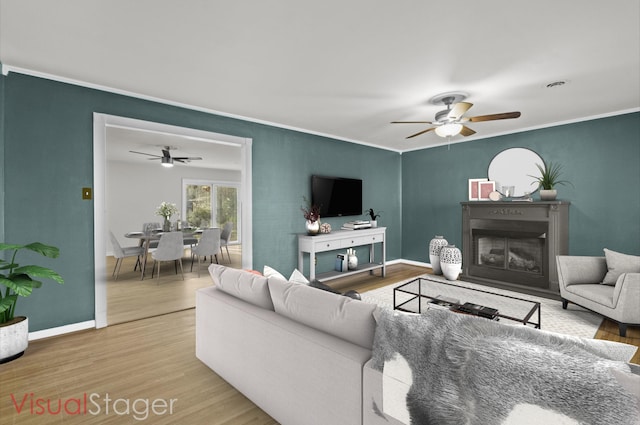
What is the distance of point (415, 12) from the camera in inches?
75.9

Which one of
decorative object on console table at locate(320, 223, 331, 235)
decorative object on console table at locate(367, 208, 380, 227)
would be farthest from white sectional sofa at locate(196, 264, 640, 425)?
decorative object on console table at locate(367, 208, 380, 227)

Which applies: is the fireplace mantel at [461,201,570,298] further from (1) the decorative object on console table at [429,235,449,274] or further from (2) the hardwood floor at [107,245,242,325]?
(2) the hardwood floor at [107,245,242,325]

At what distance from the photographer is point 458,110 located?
3166 millimetres

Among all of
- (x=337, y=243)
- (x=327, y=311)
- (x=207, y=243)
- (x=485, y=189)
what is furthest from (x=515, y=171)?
(x=207, y=243)

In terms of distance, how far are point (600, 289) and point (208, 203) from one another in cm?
774

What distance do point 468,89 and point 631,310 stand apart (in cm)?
255

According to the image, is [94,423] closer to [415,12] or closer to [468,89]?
[415,12]

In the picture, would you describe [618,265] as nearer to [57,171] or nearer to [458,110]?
[458,110]

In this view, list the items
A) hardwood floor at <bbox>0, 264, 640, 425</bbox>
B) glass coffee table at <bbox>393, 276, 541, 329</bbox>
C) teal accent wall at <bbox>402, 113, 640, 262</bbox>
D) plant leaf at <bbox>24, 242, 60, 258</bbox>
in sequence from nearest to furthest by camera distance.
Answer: hardwood floor at <bbox>0, 264, 640, 425</bbox>, plant leaf at <bbox>24, 242, 60, 258</bbox>, glass coffee table at <bbox>393, 276, 541, 329</bbox>, teal accent wall at <bbox>402, 113, 640, 262</bbox>

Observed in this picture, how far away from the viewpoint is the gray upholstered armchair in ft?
9.21

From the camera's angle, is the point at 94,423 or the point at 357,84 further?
the point at 357,84

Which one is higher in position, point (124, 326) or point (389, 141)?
point (389, 141)

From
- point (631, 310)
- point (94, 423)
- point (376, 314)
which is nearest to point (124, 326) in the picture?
point (94, 423)

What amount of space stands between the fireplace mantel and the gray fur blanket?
3991 millimetres
